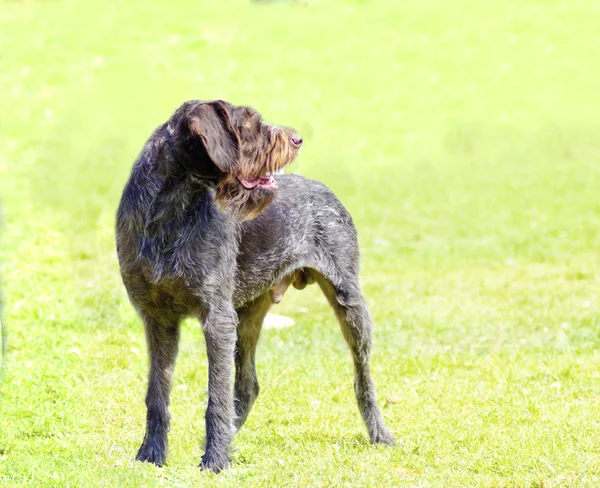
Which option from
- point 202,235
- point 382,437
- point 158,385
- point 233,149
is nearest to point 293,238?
point 202,235

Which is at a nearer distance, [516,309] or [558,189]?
[516,309]

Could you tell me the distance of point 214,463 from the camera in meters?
6.05

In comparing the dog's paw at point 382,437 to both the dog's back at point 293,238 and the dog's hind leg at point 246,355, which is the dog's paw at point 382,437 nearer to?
the dog's hind leg at point 246,355

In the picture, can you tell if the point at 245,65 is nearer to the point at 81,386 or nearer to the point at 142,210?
the point at 81,386

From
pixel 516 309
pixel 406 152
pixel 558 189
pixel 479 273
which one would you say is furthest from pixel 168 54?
pixel 516 309

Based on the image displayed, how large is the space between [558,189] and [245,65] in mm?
7068

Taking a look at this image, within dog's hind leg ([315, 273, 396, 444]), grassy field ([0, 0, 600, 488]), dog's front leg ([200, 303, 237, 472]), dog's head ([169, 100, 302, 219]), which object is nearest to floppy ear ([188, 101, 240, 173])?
dog's head ([169, 100, 302, 219])

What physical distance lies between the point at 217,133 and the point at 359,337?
1.96m

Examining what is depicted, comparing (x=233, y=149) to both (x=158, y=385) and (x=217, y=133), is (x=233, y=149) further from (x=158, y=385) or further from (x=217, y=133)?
(x=158, y=385)

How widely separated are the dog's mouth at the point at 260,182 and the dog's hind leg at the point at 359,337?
95cm

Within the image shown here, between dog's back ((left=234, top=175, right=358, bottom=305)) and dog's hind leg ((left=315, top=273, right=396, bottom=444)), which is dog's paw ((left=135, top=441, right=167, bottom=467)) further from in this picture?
dog's hind leg ((left=315, top=273, right=396, bottom=444))

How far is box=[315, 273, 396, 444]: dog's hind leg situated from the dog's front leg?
1144 millimetres

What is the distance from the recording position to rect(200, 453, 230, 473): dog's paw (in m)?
6.04

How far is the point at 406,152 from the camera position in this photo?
18.6m
